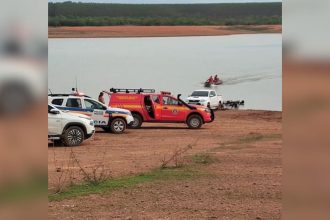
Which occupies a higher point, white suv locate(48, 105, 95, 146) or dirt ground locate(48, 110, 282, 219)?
white suv locate(48, 105, 95, 146)

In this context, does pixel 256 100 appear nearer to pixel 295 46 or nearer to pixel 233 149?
pixel 233 149

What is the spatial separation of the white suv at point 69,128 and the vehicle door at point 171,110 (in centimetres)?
699

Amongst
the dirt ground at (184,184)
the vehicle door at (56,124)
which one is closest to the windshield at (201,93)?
the dirt ground at (184,184)

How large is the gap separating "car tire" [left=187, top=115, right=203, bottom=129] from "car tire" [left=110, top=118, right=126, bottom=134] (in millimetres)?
3950

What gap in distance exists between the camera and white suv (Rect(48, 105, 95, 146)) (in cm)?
1551

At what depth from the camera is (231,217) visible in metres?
6.86

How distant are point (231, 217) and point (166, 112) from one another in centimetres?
1642

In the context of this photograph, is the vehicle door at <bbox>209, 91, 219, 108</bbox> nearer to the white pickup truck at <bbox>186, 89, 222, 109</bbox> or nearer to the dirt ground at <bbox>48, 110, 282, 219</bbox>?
the white pickup truck at <bbox>186, 89, 222, 109</bbox>

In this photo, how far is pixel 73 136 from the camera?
52.7 ft

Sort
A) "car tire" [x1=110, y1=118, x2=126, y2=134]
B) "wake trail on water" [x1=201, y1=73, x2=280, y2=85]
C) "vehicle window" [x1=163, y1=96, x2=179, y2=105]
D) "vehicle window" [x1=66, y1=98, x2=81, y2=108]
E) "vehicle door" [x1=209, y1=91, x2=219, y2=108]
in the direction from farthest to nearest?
"wake trail on water" [x1=201, y1=73, x2=280, y2=85], "vehicle door" [x1=209, y1=91, x2=219, y2=108], "vehicle window" [x1=163, y1=96, x2=179, y2=105], "car tire" [x1=110, y1=118, x2=126, y2=134], "vehicle window" [x1=66, y1=98, x2=81, y2=108]

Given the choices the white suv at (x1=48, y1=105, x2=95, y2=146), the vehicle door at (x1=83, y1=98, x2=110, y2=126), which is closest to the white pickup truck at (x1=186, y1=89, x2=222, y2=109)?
the vehicle door at (x1=83, y1=98, x2=110, y2=126)

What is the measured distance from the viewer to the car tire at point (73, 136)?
15.9m

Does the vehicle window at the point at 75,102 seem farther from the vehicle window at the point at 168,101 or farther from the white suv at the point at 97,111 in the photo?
the vehicle window at the point at 168,101

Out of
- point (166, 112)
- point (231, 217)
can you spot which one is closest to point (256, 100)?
point (166, 112)
